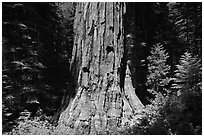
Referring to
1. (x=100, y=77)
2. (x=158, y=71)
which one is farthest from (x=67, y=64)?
(x=100, y=77)

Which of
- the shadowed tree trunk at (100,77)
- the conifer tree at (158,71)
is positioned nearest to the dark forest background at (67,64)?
the conifer tree at (158,71)

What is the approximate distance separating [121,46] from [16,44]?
9.45 ft

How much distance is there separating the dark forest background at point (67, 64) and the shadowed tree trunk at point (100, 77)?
47cm

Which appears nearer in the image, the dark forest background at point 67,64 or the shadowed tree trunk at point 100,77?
the dark forest background at point 67,64

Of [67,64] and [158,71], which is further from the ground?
[67,64]

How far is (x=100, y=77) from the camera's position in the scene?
6324mm

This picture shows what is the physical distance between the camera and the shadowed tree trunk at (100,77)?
6074 millimetres

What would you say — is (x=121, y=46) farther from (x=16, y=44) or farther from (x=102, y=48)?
(x=16, y=44)

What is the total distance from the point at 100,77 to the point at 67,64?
3539 mm

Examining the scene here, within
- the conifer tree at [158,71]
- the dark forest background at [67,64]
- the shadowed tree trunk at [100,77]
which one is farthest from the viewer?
the conifer tree at [158,71]

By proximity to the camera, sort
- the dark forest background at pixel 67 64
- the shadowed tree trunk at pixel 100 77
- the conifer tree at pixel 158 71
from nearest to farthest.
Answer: the dark forest background at pixel 67 64, the shadowed tree trunk at pixel 100 77, the conifer tree at pixel 158 71

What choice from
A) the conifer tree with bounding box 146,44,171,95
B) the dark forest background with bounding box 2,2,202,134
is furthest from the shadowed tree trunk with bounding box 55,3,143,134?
the conifer tree with bounding box 146,44,171,95

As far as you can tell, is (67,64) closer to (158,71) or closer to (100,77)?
(158,71)

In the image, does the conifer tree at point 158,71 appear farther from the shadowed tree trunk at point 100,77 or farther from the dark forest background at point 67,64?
the shadowed tree trunk at point 100,77
